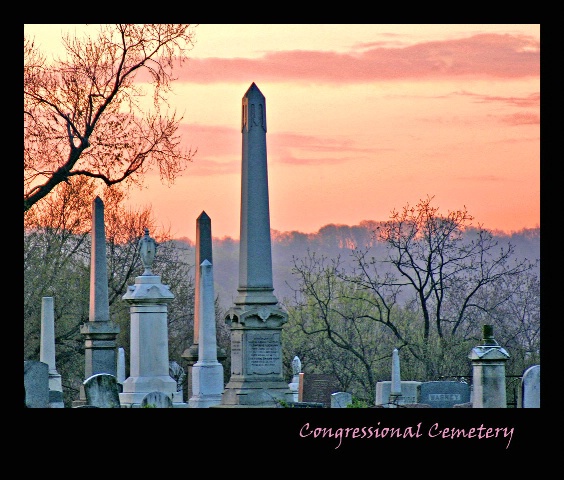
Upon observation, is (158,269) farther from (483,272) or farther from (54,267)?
(483,272)

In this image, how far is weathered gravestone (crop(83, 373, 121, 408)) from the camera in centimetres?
1692

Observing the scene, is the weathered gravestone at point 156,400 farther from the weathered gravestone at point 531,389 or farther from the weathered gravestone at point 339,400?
the weathered gravestone at point 531,389

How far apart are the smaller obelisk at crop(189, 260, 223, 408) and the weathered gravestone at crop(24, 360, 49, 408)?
3.83 meters

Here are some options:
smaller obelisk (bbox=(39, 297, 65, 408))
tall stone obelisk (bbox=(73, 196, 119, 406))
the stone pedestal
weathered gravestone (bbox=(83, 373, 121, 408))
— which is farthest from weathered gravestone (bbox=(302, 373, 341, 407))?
weathered gravestone (bbox=(83, 373, 121, 408))

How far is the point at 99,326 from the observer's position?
21.6 meters

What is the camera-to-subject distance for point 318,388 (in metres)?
26.2

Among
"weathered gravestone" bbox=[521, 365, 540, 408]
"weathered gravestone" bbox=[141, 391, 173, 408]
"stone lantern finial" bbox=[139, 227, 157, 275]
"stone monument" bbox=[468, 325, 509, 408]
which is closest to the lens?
"stone monument" bbox=[468, 325, 509, 408]

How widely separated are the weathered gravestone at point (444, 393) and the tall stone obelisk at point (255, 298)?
17.1 ft

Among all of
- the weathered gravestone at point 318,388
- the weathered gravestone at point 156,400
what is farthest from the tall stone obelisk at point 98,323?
the weathered gravestone at point 318,388

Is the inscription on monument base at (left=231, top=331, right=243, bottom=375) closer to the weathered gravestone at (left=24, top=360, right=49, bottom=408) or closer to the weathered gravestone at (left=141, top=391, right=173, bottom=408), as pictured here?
the weathered gravestone at (left=141, top=391, right=173, bottom=408)

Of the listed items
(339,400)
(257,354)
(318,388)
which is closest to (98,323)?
(257,354)

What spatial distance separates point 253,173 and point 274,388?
11.2ft

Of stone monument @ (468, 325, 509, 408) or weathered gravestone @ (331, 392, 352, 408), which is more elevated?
stone monument @ (468, 325, 509, 408)
